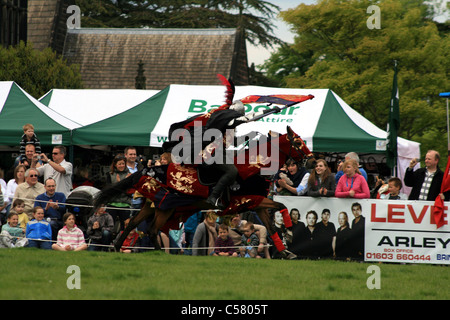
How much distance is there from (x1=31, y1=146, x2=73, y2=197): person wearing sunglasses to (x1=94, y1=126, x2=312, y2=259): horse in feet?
9.20

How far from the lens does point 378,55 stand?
1246 inches

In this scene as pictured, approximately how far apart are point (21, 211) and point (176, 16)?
105 ft

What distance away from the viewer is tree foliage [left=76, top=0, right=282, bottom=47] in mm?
38562

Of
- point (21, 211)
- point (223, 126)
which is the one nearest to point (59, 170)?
point (21, 211)

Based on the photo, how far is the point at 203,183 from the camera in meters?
10.3

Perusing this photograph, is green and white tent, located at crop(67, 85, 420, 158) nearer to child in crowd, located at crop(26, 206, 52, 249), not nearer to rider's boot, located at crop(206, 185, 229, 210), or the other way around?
child in crowd, located at crop(26, 206, 52, 249)

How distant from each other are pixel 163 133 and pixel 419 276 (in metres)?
8.72

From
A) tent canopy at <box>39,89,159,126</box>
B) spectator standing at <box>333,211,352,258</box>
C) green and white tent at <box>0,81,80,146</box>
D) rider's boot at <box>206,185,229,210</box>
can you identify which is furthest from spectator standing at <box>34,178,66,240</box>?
tent canopy at <box>39,89,159,126</box>

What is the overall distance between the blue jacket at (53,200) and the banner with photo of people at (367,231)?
145 inches

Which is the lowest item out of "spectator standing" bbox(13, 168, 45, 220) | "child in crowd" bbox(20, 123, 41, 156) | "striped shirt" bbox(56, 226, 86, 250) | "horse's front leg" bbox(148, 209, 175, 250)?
"striped shirt" bbox(56, 226, 86, 250)

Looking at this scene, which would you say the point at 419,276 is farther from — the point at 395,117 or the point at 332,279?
the point at 395,117

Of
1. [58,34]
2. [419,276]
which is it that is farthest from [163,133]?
[58,34]

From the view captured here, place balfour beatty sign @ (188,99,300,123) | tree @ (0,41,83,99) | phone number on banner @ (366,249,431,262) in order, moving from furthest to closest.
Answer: tree @ (0,41,83,99) < balfour beatty sign @ (188,99,300,123) < phone number on banner @ (366,249,431,262)

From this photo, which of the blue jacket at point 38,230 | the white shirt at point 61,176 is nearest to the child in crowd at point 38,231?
the blue jacket at point 38,230
